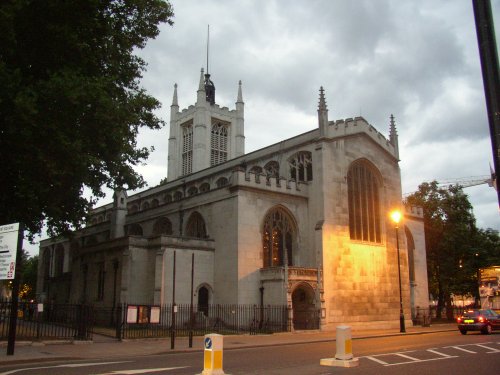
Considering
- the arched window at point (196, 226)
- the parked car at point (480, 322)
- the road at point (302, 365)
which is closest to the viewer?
the road at point (302, 365)

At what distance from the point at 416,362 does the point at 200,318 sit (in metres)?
21.2

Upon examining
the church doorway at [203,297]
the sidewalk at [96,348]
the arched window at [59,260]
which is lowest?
the sidewalk at [96,348]

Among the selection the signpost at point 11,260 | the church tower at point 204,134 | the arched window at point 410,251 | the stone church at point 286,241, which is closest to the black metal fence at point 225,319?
the stone church at point 286,241

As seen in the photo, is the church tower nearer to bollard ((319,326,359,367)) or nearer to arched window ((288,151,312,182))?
arched window ((288,151,312,182))

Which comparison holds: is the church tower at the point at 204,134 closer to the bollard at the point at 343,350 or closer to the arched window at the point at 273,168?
the arched window at the point at 273,168

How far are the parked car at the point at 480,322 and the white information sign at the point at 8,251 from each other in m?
24.0

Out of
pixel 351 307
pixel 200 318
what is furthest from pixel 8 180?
pixel 351 307

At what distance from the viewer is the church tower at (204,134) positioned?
69.6 metres

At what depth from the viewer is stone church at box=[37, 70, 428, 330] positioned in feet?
119

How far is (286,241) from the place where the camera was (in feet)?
131

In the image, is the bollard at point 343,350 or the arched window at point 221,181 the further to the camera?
the arched window at point 221,181

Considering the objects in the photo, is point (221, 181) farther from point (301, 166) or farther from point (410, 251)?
point (410, 251)

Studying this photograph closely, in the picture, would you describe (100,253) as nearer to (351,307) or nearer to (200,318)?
(200,318)

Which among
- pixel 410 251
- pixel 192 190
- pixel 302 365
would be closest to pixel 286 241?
pixel 192 190
